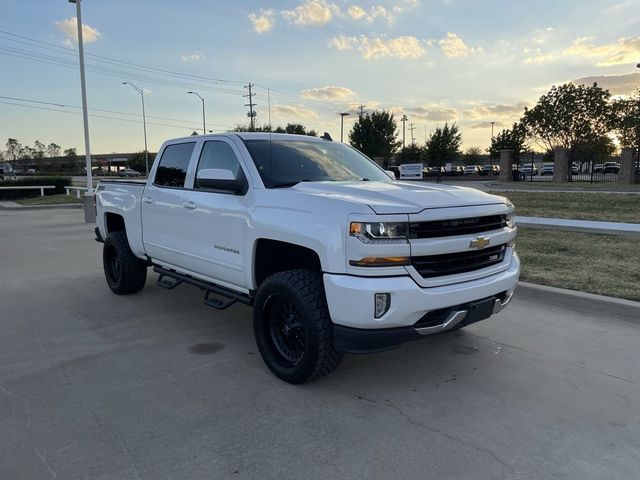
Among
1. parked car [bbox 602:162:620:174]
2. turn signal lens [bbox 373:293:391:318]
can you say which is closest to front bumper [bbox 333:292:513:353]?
turn signal lens [bbox 373:293:391:318]

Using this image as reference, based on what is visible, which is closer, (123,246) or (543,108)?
(123,246)

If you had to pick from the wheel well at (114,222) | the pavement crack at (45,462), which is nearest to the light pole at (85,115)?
the wheel well at (114,222)

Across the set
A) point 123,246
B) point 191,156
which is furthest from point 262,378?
point 123,246

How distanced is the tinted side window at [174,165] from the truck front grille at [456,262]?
292 centimetres

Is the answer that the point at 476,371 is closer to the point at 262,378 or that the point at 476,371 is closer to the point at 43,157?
the point at 262,378

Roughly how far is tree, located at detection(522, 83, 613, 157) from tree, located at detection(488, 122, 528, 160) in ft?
6.53

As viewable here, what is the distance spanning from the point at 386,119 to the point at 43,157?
104 meters

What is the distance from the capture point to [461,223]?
3.73 meters

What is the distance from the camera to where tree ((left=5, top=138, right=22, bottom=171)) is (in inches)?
5139

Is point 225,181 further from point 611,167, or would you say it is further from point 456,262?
point 611,167

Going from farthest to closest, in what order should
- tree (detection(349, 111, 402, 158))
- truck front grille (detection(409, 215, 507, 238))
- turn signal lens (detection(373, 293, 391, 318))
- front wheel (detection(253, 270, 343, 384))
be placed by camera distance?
tree (detection(349, 111, 402, 158)) < front wheel (detection(253, 270, 343, 384)) < truck front grille (detection(409, 215, 507, 238)) < turn signal lens (detection(373, 293, 391, 318))

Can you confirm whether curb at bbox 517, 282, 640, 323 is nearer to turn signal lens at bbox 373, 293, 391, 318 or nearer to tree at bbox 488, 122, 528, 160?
turn signal lens at bbox 373, 293, 391, 318

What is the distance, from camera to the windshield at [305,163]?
4.51 meters

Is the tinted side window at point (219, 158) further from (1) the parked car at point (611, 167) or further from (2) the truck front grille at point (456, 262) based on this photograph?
(1) the parked car at point (611, 167)
